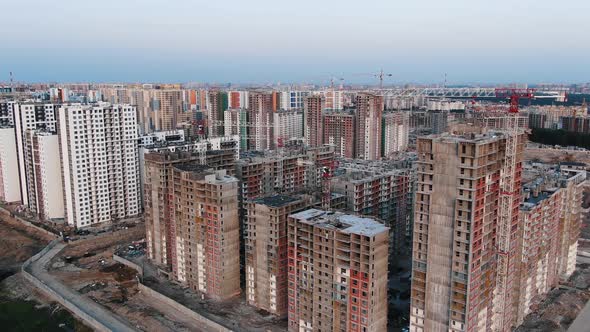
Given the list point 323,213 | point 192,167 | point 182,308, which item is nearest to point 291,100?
point 192,167

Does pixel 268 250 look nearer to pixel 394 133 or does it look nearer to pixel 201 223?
pixel 201 223

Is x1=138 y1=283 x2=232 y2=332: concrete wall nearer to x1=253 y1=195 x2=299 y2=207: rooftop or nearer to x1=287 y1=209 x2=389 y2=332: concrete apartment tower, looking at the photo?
x1=287 y1=209 x2=389 y2=332: concrete apartment tower

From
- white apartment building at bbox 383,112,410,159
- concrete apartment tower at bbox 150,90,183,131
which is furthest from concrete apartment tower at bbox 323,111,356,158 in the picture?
concrete apartment tower at bbox 150,90,183,131

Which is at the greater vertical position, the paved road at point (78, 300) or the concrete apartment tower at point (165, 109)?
the concrete apartment tower at point (165, 109)

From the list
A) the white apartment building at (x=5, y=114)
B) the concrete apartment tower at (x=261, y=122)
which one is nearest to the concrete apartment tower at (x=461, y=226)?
the white apartment building at (x=5, y=114)

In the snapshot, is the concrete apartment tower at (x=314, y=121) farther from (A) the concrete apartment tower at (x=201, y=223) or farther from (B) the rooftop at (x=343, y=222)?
(B) the rooftop at (x=343, y=222)

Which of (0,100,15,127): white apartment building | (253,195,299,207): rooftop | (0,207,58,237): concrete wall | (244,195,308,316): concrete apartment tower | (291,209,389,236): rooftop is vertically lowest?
(0,207,58,237): concrete wall

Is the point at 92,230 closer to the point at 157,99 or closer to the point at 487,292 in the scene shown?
the point at 487,292
